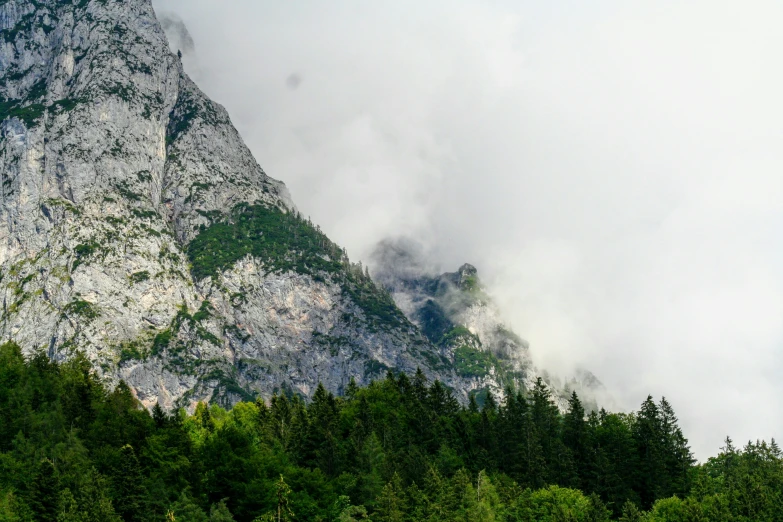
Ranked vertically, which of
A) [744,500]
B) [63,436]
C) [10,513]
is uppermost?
[63,436]

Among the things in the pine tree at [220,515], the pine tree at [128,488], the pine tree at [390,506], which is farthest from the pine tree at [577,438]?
the pine tree at [128,488]

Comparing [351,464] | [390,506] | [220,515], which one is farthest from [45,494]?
[351,464]

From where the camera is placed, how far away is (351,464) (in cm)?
12481

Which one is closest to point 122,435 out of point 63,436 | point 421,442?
point 63,436

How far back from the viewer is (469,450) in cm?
13800

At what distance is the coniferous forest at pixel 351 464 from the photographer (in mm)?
92562

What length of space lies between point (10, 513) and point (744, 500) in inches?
3580

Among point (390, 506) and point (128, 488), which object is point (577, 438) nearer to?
point (390, 506)

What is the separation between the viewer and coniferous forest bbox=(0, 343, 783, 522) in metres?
92.6

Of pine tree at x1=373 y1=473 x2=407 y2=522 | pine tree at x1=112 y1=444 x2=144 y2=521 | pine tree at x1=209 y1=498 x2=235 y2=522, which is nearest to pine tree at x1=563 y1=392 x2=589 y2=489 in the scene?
pine tree at x1=373 y1=473 x2=407 y2=522

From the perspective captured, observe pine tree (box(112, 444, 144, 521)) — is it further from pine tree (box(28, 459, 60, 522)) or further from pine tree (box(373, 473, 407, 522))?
pine tree (box(373, 473, 407, 522))

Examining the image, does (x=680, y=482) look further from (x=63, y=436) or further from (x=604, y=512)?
(x=63, y=436)

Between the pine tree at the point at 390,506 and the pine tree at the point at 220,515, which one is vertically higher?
the pine tree at the point at 390,506

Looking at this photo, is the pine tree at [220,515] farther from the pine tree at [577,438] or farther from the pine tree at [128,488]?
the pine tree at [577,438]
